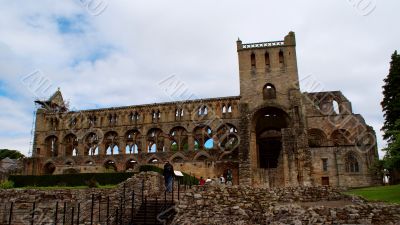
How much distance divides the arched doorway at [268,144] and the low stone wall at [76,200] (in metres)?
24.0

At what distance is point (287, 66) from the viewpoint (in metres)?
49.5

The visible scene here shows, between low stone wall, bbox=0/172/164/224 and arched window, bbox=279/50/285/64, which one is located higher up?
arched window, bbox=279/50/285/64

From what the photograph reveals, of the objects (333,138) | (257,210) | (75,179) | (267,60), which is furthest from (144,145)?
(257,210)

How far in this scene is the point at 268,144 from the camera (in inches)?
2211

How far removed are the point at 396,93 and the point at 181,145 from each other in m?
30.5

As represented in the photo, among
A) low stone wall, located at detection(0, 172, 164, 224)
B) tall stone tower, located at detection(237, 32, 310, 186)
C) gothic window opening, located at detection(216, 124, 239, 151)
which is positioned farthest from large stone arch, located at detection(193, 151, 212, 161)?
low stone wall, located at detection(0, 172, 164, 224)

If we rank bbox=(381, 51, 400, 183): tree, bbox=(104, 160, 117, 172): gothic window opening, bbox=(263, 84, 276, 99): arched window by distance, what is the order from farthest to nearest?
bbox=(104, 160, 117, 172): gothic window opening < bbox=(263, 84, 276, 99): arched window < bbox=(381, 51, 400, 183): tree

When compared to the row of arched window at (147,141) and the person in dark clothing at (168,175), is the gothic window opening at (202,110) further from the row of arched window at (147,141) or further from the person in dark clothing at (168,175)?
the person in dark clothing at (168,175)

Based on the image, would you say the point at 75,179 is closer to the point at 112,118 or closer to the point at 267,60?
the point at 267,60

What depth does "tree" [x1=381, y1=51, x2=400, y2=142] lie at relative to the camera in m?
39.7

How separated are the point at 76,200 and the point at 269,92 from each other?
33.3 metres

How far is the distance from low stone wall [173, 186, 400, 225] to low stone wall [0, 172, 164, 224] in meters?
3.89

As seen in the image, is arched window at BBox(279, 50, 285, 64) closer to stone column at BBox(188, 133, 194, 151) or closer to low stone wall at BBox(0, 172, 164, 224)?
stone column at BBox(188, 133, 194, 151)

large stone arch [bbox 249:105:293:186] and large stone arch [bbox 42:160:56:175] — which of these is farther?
large stone arch [bbox 42:160:56:175]
